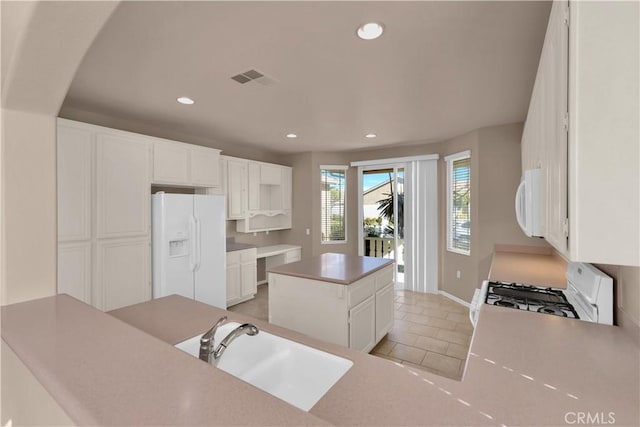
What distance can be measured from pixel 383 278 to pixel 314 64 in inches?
84.8

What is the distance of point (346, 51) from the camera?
2041 mm

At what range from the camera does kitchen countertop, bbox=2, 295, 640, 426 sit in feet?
2.08

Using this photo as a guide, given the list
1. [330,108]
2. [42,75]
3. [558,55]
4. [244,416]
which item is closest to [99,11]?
[42,75]

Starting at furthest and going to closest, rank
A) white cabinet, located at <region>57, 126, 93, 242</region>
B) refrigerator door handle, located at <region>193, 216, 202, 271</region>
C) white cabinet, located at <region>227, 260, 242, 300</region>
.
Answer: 1. white cabinet, located at <region>227, 260, 242, 300</region>
2. refrigerator door handle, located at <region>193, 216, 202, 271</region>
3. white cabinet, located at <region>57, 126, 93, 242</region>

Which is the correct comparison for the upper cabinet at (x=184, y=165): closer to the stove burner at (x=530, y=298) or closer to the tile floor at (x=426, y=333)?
the tile floor at (x=426, y=333)

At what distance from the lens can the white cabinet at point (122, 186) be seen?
9.83ft

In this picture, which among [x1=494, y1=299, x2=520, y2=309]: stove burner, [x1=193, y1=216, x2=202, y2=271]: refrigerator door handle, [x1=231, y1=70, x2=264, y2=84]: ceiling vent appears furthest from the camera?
[x1=193, y1=216, x2=202, y2=271]: refrigerator door handle

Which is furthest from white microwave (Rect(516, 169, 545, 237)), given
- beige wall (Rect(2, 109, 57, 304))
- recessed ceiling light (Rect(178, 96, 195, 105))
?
recessed ceiling light (Rect(178, 96, 195, 105))

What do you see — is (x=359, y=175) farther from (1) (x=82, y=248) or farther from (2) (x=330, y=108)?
(1) (x=82, y=248)

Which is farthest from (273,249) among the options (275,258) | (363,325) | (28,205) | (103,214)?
(28,205)

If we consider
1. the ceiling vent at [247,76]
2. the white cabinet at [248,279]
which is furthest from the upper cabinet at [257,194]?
the ceiling vent at [247,76]

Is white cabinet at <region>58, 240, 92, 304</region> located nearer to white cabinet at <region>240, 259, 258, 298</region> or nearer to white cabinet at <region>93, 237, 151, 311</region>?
white cabinet at <region>93, 237, 151, 311</region>

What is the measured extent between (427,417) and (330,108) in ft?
9.72

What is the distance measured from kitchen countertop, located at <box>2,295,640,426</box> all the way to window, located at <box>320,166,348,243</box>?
4.41 metres
